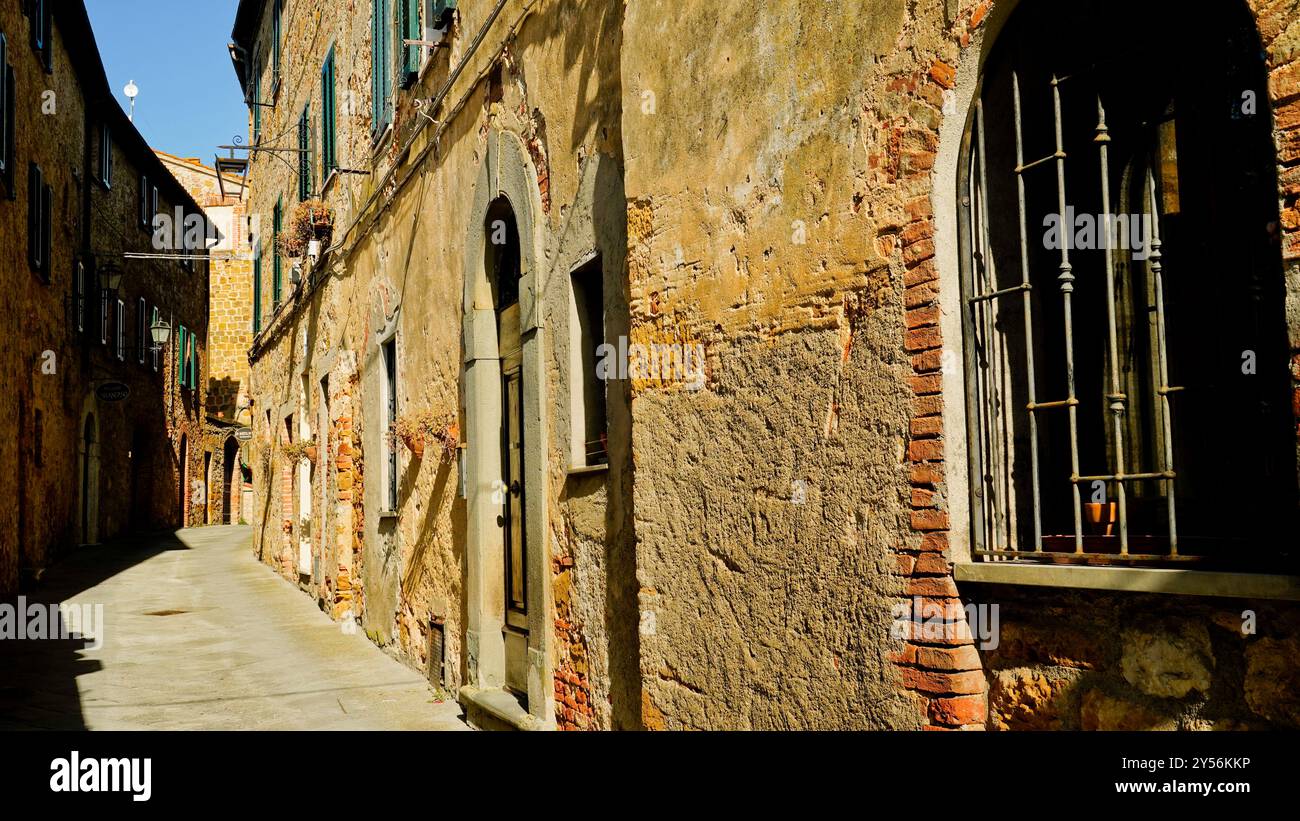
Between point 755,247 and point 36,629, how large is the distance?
10.2m

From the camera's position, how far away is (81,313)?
18797 mm

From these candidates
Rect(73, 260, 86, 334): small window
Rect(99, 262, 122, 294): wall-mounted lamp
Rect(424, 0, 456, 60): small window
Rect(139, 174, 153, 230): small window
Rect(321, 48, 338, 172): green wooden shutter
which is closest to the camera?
Rect(424, 0, 456, 60): small window

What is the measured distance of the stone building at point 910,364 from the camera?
8.44 ft

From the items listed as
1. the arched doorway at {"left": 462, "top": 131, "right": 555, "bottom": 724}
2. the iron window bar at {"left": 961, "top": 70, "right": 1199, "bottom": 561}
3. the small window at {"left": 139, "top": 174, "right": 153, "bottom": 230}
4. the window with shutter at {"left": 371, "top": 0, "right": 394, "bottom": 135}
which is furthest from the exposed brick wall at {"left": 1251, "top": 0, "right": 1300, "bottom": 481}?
the small window at {"left": 139, "top": 174, "right": 153, "bottom": 230}

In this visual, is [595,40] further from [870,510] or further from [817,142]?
[870,510]

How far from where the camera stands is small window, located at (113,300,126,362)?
21.4m

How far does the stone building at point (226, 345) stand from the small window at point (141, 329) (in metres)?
5.70

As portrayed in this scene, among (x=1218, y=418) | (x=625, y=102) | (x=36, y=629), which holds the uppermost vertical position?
(x=625, y=102)

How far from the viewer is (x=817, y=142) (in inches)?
141

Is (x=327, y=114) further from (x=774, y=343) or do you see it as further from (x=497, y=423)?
(x=774, y=343)

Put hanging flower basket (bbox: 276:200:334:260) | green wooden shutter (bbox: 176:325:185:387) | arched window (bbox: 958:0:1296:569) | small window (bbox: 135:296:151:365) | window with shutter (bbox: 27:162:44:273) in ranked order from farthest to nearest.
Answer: green wooden shutter (bbox: 176:325:185:387) < small window (bbox: 135:296:151:365) < window with shutter (bbox: 27:162:44:273) < hanging flower basket (bbox: 276:200:334:260) < arched window (bbox: 958:0:1296:569)

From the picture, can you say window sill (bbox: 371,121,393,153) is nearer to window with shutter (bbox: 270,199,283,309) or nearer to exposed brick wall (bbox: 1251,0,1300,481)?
window with shutter (bbox: 270,199,283,309)

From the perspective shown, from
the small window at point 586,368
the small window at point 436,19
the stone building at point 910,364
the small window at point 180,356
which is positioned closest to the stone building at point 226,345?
the small window at point 180,356
